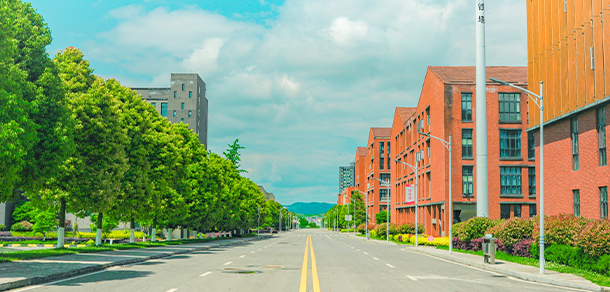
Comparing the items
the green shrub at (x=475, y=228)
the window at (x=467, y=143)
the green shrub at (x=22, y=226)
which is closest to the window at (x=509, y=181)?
the window at (x=467, y=143)

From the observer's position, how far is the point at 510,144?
60.8 m

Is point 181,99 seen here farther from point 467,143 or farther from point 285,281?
point 285,281

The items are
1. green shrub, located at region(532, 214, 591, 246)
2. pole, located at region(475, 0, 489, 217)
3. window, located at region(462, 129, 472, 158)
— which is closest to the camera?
green shrub, located at region(532, 214, 591, 246)

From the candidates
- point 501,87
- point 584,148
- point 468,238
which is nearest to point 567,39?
point 584,148

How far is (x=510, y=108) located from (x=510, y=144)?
402 cm

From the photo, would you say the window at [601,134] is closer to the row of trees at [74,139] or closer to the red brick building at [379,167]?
the row of trees at [74,139]

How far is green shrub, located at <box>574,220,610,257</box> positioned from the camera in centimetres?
2050

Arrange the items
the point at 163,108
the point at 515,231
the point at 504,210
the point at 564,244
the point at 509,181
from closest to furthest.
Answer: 1. the point at 564,244
2. the point at 515,231
3. the point at 504,210
4. the point at 509,181
5. the point at 163,108

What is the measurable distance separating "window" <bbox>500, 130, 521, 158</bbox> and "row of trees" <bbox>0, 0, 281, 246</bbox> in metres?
34.4

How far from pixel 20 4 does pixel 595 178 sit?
31330mm

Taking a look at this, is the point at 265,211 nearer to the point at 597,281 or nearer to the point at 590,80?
the point at 590,80

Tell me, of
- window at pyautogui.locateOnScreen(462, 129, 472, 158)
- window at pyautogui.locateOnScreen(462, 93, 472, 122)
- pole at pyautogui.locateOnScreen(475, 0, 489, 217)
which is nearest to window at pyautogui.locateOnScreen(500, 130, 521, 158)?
window at pyautogui.locateOnScreen(462, 129, 472, 158)

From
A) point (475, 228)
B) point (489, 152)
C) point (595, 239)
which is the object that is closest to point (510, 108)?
point (489, 152)

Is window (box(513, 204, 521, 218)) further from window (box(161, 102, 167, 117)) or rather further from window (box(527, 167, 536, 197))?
window (box(161, 102, 167, 117))
